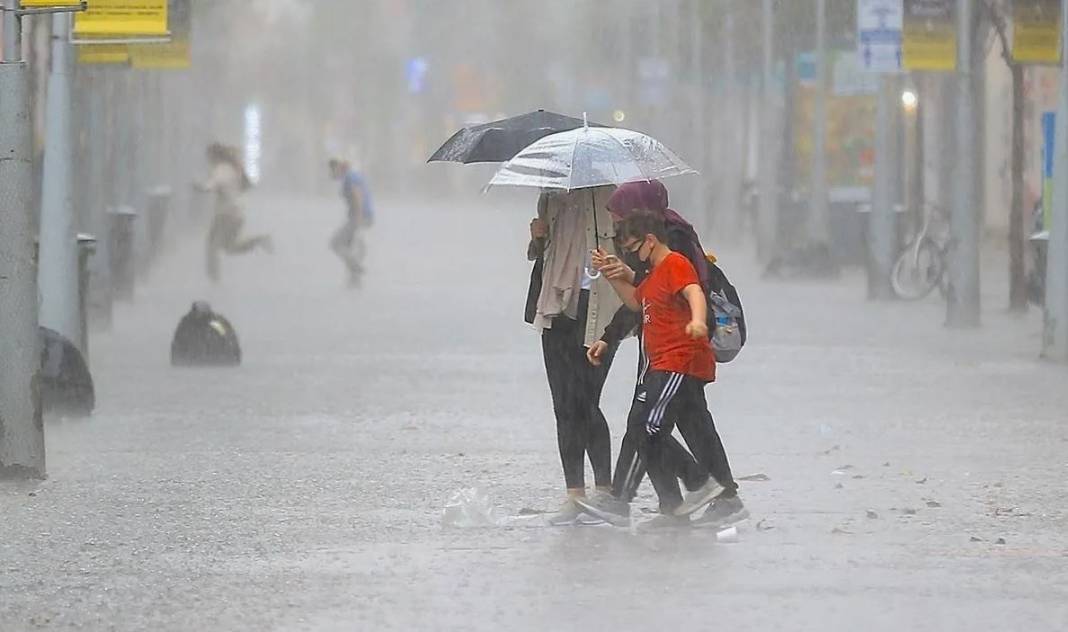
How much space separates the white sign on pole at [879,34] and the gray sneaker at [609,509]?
1777 cm

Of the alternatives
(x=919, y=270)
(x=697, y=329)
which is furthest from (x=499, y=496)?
(x=919, y=270)

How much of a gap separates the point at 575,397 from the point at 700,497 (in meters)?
0.67

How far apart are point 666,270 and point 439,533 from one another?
1404mm

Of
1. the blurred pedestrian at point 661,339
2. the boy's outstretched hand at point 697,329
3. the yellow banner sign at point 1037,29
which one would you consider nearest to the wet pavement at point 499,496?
the blurred pedestrian at point 661,339

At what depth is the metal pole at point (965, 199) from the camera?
24.9 m

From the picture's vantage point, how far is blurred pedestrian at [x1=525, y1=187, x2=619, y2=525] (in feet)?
34.8

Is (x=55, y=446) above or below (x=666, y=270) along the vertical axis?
below

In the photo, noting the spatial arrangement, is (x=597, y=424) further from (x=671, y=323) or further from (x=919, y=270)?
(x=919, y=270)

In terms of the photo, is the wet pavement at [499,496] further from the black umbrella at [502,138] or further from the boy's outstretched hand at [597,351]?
the black umbrella at [502,138]

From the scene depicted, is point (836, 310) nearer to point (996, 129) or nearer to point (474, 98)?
point (996, 129)

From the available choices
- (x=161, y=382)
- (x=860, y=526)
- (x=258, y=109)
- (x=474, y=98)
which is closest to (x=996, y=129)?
(x=161, y=382)

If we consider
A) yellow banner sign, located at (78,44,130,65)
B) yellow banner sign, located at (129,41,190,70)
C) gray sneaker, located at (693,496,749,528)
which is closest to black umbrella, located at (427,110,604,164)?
gray sneaker, located at (693,496,749,528)

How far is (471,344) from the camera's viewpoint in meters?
22.8

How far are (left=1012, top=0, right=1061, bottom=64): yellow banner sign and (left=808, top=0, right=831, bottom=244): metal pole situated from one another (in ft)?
41.3
